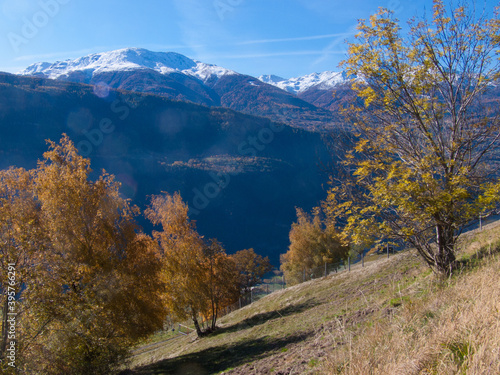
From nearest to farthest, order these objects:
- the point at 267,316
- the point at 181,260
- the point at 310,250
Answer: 1. the point at 267,316
2. the point at 181,260
3. the point at 310,250

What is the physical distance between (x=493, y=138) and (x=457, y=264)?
3.63 m

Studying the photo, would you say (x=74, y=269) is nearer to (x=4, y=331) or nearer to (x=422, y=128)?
(x=4, y=331)

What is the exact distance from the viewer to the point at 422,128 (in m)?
9.61

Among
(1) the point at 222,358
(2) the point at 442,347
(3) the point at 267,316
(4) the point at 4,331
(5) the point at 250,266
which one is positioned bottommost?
(5) the point at 250,266

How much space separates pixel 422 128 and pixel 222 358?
1070 centimetres

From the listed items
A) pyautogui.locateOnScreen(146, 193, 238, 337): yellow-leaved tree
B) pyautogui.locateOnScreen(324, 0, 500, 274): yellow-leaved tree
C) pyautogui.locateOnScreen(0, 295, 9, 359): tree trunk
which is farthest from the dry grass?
pyautogui.locateOnScreen(146, 193, 238, 337): yellow-leaved tree

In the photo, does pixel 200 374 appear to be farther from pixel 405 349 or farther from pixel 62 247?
pixel 405 349

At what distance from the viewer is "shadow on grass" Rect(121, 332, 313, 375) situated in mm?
10688

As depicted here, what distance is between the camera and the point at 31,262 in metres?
10.5

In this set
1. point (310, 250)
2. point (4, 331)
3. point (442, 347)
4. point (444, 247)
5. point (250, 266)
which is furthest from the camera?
point (250, 266)

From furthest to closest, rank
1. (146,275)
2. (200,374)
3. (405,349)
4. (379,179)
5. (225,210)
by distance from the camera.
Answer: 1. (225,210)
2. (146,275)
3. (200,374)
4. (379,179)
5. (405,349)

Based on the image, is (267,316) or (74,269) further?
(267,316)

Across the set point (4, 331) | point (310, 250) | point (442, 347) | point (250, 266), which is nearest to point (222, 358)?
point (4, 331)

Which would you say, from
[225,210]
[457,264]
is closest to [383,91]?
[457,264]
